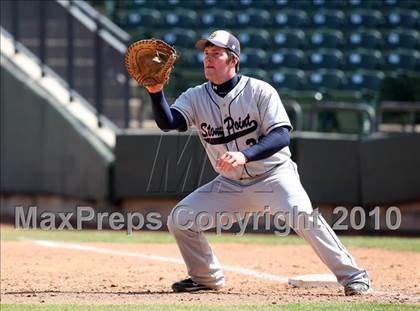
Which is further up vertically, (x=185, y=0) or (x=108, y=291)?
(x=185, y=0)

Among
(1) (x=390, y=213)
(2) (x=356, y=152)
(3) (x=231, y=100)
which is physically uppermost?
(3) (x=231, y=100)

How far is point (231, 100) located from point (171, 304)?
1.47 m

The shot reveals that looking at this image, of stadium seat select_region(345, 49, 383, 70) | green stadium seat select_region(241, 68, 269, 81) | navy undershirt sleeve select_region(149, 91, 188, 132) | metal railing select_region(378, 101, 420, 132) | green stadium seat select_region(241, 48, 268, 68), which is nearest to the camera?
navy undershirt sleeve select_region(149, 91, 188, 132)

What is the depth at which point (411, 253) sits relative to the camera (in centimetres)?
920

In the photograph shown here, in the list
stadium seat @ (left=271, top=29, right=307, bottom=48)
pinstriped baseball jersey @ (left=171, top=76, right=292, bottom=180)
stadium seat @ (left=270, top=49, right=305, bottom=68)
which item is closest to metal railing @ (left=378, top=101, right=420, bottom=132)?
stadium seat @ (left=270, top=49, right=305, bottom=68)

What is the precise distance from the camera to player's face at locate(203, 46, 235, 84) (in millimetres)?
6020

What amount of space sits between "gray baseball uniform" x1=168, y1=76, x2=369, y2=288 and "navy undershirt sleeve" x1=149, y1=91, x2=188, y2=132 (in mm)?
74

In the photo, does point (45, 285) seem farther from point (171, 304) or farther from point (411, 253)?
point (411, 253)

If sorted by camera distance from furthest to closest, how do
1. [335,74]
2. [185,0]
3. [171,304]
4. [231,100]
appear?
[185,0]
[335,74]
[231,100]
[171,304]

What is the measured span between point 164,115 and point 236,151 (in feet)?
1.84

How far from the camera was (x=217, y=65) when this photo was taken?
19.9ft

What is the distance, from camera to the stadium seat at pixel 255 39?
1732cm

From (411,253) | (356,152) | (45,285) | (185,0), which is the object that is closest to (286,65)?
(185,0)

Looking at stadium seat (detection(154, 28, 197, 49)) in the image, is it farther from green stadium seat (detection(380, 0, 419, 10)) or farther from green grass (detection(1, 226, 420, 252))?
green grass (detection(1, 226, 420, 252))
